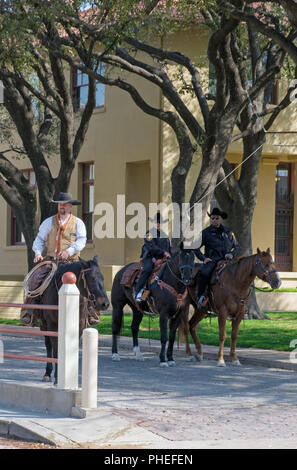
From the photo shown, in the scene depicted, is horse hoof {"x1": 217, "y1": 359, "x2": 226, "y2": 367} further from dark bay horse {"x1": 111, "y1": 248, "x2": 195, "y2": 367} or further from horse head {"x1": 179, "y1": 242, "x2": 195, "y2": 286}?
horse head {"x1": 179, "y1": 242, "x2": 195, "y2": 286}

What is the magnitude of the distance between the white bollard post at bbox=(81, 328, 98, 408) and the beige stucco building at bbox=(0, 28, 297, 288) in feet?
61.7

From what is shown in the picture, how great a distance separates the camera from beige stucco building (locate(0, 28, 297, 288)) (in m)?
29.3

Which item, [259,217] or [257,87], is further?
[259,217]

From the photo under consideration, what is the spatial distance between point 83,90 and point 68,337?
2328 centimetres

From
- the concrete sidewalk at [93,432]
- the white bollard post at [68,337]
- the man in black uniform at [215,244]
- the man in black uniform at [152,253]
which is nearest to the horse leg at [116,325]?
the man in black uniform at [152,253]

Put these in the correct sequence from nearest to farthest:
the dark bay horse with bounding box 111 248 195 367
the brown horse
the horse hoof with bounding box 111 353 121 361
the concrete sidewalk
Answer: the concrete sidewalk, the dark bay horse with bounding box 111 248 195 367, the brown horse, the horse hoof with bounding box 111 353 121 361

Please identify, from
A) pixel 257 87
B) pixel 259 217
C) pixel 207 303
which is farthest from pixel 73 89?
pixel 207 303

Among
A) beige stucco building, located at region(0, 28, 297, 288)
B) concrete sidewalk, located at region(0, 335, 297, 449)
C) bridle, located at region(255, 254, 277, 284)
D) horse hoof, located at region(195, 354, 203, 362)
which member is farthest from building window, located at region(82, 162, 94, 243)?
concrete sidewalk, located at region(0, 335, 297, 449)

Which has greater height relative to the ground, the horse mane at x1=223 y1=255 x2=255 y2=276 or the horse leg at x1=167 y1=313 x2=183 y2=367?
the horse mane at x1=223 y1=255 x2=255 y2=276

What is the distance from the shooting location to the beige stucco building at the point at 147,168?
96.2ft

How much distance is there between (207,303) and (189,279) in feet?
5.37

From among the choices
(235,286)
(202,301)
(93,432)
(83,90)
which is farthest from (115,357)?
(83,90)
